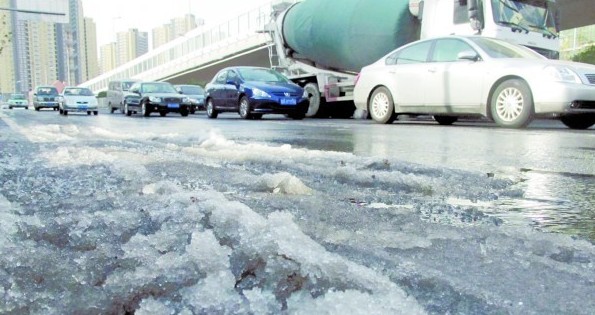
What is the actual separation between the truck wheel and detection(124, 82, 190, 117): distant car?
6113 millimetres

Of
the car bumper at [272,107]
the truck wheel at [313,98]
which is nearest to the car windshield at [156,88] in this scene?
the truck wheel at [313,98]

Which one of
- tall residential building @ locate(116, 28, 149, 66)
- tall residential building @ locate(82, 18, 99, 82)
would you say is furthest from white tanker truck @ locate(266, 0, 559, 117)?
tall residential building @ locate(82, 18, 99, 82)

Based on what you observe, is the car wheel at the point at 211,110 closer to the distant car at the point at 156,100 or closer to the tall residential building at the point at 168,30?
the distant car at the point at 156,100

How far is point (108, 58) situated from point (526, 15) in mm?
95051

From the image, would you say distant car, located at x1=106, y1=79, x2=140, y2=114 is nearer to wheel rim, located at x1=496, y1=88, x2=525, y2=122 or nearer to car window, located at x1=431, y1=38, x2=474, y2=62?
car window, located at x1=431, y1=38, x2=474, y2=62

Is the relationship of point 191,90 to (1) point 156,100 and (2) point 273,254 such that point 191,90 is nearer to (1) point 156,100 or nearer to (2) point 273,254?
(1) point 156,100

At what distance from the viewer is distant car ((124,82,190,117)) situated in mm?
19094

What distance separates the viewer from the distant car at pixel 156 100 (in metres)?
19.1

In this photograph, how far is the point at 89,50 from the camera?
94562 millimetres

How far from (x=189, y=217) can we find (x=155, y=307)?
609 mm

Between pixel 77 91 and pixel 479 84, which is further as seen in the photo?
pixel 77 91

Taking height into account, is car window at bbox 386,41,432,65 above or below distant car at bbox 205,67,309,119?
above

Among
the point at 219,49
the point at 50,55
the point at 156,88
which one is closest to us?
the point at 156,88

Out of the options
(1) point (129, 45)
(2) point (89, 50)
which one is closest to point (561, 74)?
(1) point (129, 45)
